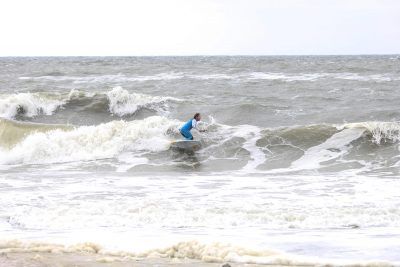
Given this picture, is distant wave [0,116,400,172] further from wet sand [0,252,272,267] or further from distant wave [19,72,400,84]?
distant wave [19,72,400,84]

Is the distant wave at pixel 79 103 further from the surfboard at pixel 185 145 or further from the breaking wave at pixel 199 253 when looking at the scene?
the breaking wave at pixel 199 253

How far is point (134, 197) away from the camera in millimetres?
9219

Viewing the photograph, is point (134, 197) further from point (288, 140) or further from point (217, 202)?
point (288, 140)

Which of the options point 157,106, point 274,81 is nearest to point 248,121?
point 157,106

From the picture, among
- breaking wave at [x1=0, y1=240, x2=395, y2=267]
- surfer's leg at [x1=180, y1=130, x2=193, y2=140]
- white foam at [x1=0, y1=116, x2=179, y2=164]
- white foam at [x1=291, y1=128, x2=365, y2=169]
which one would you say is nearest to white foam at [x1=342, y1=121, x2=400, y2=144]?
white foam at [x1=291, y1=128, x2=365, y2=169]

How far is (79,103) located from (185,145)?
852 centimetres

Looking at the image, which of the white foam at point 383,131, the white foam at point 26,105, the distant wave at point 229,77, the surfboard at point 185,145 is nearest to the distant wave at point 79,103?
the white foam at point 26,105

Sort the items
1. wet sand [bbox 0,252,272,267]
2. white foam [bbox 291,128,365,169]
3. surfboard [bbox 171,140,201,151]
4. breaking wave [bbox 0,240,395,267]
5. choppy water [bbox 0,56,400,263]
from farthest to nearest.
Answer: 1. surfboard [bbox 171,140,201,151]
2. white foam [bbox 291,128,365,169]
3. choppy water [bbox 0,56,400,263]
4. breaking wave [bbox 0,240,395,267]
5. wet sand [bbox 0,252,272,267]

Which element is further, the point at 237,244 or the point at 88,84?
the point at 88,84

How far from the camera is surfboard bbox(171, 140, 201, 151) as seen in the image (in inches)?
590

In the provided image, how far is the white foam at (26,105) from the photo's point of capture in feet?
69.5

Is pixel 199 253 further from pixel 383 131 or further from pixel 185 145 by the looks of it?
pixel 383 131

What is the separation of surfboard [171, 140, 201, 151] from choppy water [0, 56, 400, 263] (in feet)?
0.76

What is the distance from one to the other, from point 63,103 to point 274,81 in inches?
434
